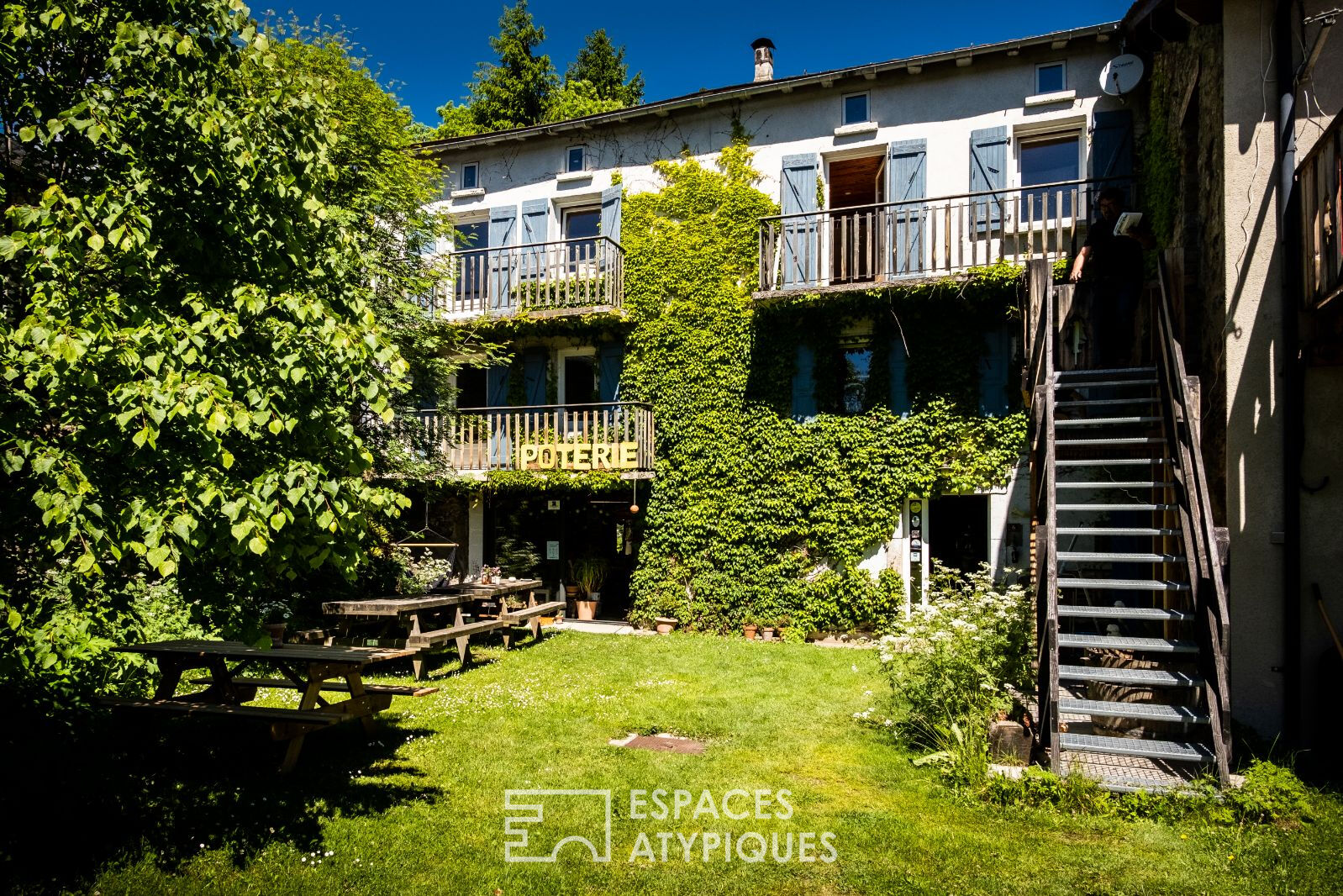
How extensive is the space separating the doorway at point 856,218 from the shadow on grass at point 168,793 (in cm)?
933

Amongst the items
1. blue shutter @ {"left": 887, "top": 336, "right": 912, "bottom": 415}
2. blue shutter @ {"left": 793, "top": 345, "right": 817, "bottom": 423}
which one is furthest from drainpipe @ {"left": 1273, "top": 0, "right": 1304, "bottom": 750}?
blue shutter @ {"left": 793, "top": 345, "right": 817, "bottom": 423}

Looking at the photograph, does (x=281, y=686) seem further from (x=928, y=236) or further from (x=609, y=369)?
(x=928, y=236)

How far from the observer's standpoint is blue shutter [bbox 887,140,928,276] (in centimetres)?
Answer: 1235

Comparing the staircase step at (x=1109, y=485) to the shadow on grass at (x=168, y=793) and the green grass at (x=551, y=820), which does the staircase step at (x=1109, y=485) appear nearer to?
the green grass at (x=551, y=820)

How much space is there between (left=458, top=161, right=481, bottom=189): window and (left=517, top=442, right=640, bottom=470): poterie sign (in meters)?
5.82

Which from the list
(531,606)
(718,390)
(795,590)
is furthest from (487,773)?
(718,390)

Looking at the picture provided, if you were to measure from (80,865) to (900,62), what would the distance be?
44.1ft

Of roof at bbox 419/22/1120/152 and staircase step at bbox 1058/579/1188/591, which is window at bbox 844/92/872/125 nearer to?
roof at bbox 419/22/1120/152

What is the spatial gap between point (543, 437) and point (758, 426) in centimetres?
371

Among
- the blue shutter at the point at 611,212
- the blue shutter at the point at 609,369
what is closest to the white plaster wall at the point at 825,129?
the blue shutter at the point at 611,212

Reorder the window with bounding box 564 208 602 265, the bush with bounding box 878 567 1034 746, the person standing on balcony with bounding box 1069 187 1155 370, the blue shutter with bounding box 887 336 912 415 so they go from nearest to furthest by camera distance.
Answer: the bush with bounding box 878 567 1034 746 → the person standing on balcony with bounding box 1069 187 1155 370 → the blue shutter with bounding box 887 336 912 415 → the window with bounding box 564 208 602 265

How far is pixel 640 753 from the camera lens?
6.50 meters

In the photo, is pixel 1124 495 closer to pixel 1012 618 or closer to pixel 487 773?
pixel 1012 618

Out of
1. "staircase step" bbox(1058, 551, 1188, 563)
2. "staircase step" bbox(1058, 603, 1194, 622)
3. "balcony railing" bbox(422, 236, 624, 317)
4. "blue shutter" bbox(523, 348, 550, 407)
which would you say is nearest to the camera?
"staircase step" bbox(1058, 603, 1194, 622)
